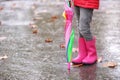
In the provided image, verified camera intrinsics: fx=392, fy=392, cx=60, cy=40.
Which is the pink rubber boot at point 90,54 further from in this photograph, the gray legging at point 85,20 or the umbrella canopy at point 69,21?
the umbrella canopy at point 69,21

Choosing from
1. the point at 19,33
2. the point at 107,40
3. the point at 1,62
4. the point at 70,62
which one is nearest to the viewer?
the point at 70,62

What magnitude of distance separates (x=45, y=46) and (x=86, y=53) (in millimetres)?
1362

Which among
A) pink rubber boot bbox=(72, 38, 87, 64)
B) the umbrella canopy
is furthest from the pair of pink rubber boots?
the umbrella canopy

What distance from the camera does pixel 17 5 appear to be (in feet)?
44.9

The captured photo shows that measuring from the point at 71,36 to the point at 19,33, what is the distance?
313 cm

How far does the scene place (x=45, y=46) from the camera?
22.8 feet

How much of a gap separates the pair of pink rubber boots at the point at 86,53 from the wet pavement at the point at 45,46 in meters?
0.11

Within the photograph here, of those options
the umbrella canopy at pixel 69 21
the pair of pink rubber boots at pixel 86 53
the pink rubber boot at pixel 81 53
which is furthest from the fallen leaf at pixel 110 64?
the umbrella canopy at pixel 69 21

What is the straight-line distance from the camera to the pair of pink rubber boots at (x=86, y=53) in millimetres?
5617

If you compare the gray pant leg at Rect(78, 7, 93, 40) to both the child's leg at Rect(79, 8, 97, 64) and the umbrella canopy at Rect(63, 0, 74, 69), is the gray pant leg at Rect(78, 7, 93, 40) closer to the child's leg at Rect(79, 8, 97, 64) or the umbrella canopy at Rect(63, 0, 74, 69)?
the child's leg at Rect(79, 8, 97, 64)

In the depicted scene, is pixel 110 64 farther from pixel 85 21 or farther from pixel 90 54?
pixel 85 21

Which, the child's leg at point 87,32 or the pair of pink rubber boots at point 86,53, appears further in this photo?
the pair of pink rubber boots at point 86,53

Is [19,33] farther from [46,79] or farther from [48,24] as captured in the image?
[46,79]

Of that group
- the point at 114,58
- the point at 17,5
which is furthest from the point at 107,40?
the point at 17,5
